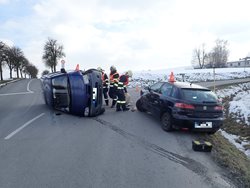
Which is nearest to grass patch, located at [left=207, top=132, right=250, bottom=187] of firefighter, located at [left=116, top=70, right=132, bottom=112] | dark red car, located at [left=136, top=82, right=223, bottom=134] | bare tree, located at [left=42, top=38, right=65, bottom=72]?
dark red car, located at [left=136, top=82, right=223, bottom=134]

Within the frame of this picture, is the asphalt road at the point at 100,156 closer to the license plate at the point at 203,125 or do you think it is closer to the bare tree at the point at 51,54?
the license plate at the point at 203,125

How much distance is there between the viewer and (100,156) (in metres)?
5.75

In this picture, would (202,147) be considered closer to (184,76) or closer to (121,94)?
(121,94)

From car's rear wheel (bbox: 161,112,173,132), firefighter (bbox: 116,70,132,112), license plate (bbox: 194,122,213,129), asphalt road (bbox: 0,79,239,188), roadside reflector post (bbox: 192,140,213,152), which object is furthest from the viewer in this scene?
firefighter (bbox: 116,70,132,112)

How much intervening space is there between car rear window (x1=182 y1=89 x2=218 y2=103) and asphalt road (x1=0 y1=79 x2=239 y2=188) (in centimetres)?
110

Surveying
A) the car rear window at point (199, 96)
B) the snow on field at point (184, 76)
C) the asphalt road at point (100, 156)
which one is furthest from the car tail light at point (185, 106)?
the snow on field at point (184, 76)

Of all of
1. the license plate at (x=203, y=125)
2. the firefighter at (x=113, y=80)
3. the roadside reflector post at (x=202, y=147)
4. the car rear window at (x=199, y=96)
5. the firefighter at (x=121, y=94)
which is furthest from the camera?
the firefighter at (x=113, y=80)

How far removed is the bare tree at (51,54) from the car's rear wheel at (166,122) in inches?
2535

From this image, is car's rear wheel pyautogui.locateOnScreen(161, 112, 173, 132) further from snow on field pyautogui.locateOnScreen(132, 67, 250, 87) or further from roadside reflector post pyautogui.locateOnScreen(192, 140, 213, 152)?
snow on field pyautogui.locateOnScreen(132, 67, 250, 87)

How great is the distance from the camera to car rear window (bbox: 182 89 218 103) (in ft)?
25.2

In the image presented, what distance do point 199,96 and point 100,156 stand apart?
3.70 metres

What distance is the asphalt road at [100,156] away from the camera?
4.61m

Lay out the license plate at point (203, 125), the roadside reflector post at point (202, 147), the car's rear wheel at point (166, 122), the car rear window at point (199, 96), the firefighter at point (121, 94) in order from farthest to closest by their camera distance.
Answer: the firefighter at point (121, 94)
the car's rear wheel at point (166, 122)
the car rear window at point (199, 96)
the license plate at point (203, 125)
the roadside reflector post at point (202, 147)

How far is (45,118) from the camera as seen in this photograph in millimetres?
9711
